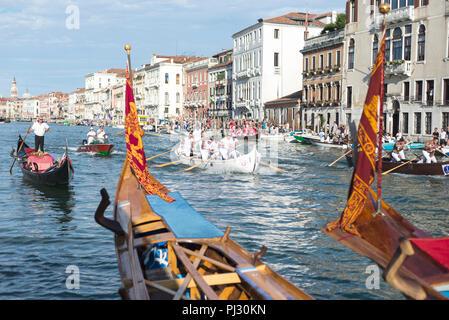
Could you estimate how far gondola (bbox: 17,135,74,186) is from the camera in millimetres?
12953

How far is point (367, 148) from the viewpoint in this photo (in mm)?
5211

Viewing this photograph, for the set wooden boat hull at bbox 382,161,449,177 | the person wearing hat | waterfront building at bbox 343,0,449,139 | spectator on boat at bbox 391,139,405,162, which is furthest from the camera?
waterfront building at bbox 343,0,449,139

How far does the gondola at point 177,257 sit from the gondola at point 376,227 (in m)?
0.98

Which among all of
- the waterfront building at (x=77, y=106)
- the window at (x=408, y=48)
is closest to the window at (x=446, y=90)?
the window at (x=408, y=48)

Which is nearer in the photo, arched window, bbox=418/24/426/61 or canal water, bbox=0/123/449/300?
canal water, bbox=0/123/449/300

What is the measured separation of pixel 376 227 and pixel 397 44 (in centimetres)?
2673

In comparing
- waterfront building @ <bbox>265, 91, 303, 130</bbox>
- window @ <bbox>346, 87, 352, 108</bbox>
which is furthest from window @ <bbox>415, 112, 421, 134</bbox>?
waterfront building @ <bbox>265, 91, 303, 130</bbox>

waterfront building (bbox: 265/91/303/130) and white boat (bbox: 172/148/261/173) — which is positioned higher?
waterfront building (bbox: 265/91/303/130)

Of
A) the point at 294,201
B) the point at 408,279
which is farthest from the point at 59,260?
the point at 294,201

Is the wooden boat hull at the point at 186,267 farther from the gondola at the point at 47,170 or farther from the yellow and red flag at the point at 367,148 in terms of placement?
the gondola at the point at 47,170

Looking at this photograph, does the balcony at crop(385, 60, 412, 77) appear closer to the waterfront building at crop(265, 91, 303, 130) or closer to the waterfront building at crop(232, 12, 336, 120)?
the waterfront building at crop(265, 91, 303, 130)

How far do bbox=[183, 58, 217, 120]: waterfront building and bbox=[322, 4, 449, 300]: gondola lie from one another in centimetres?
5708
